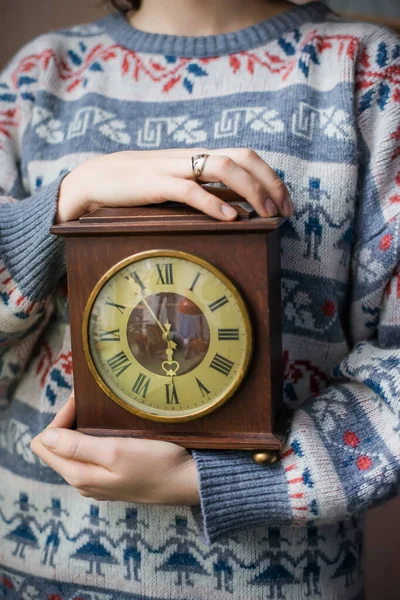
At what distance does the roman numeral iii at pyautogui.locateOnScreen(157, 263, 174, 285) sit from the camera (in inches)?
26.2

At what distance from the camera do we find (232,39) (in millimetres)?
902

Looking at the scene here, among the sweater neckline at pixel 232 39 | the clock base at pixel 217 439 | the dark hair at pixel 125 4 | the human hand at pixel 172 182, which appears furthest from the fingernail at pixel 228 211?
the dark hair at pixel 125 4

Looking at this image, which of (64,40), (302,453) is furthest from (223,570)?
(64,40)

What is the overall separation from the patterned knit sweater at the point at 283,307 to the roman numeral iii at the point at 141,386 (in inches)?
3.4

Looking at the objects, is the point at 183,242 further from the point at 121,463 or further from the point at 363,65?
the point at 363,65

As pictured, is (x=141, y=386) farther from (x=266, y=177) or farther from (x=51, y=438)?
(x=266, y=177)

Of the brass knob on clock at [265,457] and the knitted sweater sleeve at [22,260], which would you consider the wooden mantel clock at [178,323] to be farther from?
the knitted sweater sleeve at [22,260]

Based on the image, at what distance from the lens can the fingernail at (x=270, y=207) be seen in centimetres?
67

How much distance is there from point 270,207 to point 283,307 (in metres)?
0.18

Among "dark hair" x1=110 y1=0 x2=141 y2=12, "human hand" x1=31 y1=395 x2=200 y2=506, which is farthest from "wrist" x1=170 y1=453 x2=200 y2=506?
"dark hair" x1=110 y1=0 x2=141 y2=12

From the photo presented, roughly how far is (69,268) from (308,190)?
282mm

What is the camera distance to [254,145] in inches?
33.0

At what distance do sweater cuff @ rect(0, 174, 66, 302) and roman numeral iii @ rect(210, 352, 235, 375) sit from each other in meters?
0.23

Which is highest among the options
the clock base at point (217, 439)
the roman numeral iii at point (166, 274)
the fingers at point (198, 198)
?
the fingers at point (198, 198)
